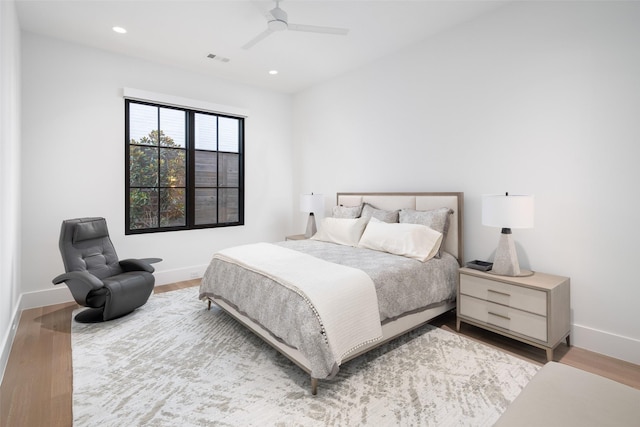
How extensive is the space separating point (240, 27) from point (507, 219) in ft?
10.1

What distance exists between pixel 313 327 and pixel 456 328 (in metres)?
1.62

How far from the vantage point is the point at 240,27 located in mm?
3266

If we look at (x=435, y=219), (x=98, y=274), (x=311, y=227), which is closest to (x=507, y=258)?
(x=435, y=219)

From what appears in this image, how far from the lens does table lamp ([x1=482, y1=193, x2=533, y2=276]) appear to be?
2.45 meters

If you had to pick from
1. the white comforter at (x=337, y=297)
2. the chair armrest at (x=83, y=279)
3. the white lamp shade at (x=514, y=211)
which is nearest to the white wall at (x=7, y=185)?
the chair armrest at (x=83, y=279)

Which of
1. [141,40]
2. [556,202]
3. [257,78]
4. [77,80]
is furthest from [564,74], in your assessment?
[77,80]

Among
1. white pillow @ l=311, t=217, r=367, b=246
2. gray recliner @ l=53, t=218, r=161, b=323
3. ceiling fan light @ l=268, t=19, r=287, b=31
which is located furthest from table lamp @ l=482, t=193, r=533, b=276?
gray recliner @ l=53, t=218, r=161, b=323

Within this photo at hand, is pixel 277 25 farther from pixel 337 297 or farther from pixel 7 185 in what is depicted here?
pixel 7 185

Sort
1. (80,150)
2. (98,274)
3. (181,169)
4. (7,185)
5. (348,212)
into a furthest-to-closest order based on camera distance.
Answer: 1. (181,169)
2. (348,212)
3. (80,150)
4. (98,274)
5. (7,185)

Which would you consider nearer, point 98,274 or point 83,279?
point 83,279

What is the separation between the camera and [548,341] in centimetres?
230

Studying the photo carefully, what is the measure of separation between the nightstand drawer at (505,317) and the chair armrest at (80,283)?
3.24 m

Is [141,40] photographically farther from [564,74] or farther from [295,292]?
[564,74]

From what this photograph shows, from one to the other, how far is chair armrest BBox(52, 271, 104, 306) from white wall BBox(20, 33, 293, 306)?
93cm
